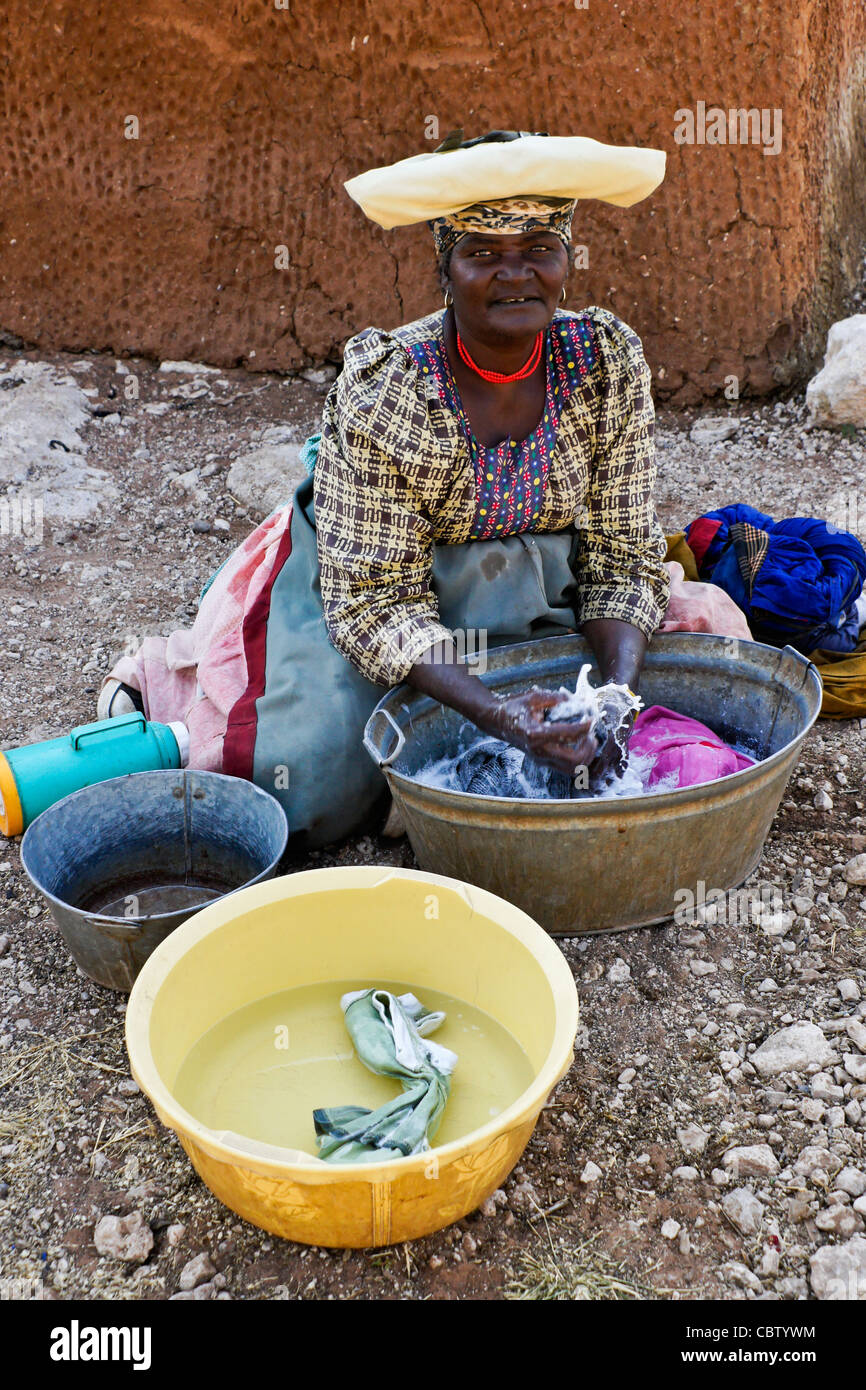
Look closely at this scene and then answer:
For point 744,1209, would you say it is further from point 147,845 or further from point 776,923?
point 147,845

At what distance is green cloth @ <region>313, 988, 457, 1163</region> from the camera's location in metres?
1.67

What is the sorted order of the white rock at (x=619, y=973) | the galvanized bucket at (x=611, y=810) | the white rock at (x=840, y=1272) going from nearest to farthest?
the white rock at (x=840, y=1272) → the galvanized bucket at (x=611, y=810) → the white rock at (x=619, y=973)

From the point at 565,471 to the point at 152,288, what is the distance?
9.14 ft

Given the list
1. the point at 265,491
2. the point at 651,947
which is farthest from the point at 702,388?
the point at 651,947

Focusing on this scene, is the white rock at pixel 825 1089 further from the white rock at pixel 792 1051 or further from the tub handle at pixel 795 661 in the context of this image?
the tub handle at pixel 795 661

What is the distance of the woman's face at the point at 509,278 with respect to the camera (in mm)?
1996

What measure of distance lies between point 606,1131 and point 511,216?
1488 mm

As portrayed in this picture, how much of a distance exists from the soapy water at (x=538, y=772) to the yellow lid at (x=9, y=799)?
811 millimetres

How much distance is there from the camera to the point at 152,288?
4484mm

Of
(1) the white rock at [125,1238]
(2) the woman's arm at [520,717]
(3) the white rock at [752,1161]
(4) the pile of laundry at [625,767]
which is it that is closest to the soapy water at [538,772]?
(4) the pile of laundry at [625,767]

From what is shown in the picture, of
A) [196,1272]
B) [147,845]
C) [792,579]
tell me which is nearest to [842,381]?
[792,579]

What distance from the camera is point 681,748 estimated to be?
230cm

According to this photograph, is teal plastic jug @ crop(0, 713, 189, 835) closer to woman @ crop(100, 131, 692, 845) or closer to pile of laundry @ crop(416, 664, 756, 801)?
woman @ crop(100, 131, 692, 845)

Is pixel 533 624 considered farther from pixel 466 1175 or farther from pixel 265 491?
pixel 265 491
